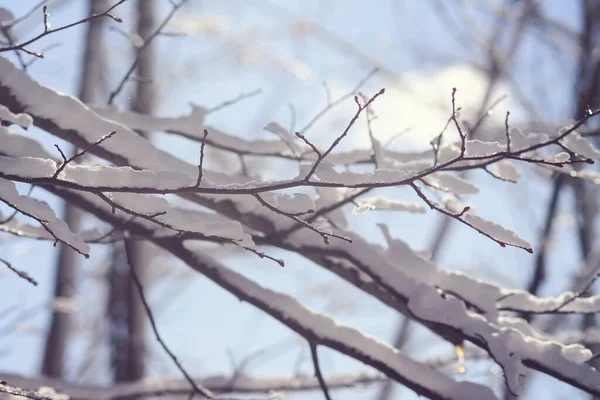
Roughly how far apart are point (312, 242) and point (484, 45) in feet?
15.7

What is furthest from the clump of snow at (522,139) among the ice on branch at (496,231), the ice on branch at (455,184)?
the ice on branch at (496,231)

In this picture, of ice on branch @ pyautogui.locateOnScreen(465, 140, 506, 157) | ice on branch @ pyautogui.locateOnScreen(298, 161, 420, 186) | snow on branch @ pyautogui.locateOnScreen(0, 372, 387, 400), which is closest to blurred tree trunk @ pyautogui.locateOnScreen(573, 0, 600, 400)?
snow on branch @ pyautogui.locateOnScreen(0, 372, 387, 400)

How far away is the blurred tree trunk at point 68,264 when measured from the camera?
4316 mm

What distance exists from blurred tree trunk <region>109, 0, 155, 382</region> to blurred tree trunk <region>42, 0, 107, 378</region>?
14.5 inches

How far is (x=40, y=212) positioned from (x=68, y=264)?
3.64m

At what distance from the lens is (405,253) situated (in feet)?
6.82

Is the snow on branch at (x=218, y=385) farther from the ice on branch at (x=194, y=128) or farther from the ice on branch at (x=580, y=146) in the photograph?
the ice on branch at (x=580, y=146)

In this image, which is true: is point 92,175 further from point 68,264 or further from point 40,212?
point 68,264

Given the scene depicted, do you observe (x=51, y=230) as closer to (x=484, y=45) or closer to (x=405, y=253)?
(x=405, y=253)

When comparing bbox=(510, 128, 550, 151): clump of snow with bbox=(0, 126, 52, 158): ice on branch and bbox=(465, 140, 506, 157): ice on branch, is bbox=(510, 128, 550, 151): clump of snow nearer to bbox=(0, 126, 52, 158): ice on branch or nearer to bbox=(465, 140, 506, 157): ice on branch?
bbox=(465, 140, 506, 157): ice on branch

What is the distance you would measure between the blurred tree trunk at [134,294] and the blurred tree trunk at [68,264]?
369 mm

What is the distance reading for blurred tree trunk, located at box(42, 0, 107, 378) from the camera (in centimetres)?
432

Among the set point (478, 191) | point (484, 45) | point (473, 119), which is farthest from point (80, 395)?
point (484, 45)

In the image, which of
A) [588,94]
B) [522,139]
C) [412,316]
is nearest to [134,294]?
[412,316]
